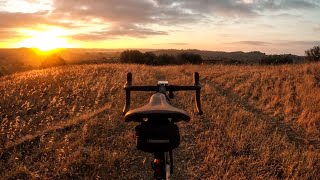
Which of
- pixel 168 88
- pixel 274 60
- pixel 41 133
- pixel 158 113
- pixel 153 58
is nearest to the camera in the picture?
pixel 158 113

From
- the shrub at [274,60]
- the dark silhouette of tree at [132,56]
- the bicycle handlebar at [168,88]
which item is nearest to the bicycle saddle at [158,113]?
the bicycle handlebar at [168,88]

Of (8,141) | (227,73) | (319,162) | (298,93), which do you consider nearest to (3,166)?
(8,141)

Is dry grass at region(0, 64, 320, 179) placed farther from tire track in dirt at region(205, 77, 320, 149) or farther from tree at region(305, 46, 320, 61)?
tree at region(305, 46, 320, 61)

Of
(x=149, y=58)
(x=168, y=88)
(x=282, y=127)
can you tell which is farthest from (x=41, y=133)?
(x=149, y=58)

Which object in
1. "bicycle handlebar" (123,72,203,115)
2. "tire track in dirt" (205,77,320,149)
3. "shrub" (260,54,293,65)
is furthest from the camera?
"shrub" (260,54,293,65)

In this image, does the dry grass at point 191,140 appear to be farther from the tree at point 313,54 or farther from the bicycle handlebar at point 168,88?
the tree at point 313,54

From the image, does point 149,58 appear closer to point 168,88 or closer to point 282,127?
point 282,127

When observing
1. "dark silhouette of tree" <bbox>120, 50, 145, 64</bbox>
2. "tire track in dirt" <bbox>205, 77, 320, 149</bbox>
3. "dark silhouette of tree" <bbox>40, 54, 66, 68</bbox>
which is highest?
"dark silhouette of tree" <bbox>120, 50, 145, 64</bbox>

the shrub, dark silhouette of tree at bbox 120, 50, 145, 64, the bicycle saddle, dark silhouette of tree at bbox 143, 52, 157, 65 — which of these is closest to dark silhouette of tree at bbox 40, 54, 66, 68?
dark silhouette of tree at bbox 120, 50, 145, 64

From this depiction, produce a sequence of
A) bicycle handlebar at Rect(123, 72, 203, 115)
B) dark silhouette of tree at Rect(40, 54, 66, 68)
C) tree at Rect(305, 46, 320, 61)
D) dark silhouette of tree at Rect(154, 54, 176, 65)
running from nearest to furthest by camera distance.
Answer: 1. bicycle handlebar at Rect(123, 72, 203, 115)
2. tree at Rect(305, 46, 320, 61)
3. dark silhouette of tree at Rect(154, 54, 176, 65)
4. dark silhouette of tree at Rect(40, 54, 66, 68)

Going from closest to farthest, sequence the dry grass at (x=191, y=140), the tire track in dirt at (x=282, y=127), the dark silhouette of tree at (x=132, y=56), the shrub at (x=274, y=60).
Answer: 1. the dry grass at (x=191, y=140)
2. the tire track in dirt at (x=282, y=127)
3. the shrub at (x=274, y=60)
4. the dark silhouette of tree at (x=132, y=56)

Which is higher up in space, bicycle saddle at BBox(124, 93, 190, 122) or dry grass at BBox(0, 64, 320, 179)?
bicycle saddle at BBox(124, 93, 190, 122)

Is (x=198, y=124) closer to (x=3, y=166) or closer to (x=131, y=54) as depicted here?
(x=3, y=166)

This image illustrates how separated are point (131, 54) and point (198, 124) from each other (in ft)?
183
